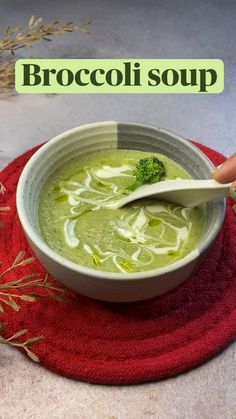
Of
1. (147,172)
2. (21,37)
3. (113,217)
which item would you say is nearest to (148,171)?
(147,172)

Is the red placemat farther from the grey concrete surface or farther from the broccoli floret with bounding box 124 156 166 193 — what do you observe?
the broccoli floret with bounding box 124 156 166 193

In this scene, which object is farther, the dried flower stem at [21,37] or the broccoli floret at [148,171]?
the dried flower stem at [21,37]

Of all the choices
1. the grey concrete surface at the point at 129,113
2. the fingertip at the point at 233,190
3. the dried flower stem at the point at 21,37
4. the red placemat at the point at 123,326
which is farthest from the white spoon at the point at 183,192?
the dried flower stem at the point at 21,37

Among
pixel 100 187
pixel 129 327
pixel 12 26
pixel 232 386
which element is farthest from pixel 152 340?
pixel 12 26

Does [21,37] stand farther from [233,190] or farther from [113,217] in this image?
[233,190]

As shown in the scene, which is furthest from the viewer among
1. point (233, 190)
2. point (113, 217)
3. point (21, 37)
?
point (21, 37)

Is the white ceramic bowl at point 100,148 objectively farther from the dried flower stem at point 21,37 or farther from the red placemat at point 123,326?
the dried flower stem at point 21,37

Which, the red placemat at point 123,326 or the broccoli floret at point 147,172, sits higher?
the broccoli floret at point 147,172

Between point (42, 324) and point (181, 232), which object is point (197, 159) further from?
point (42, 324)
